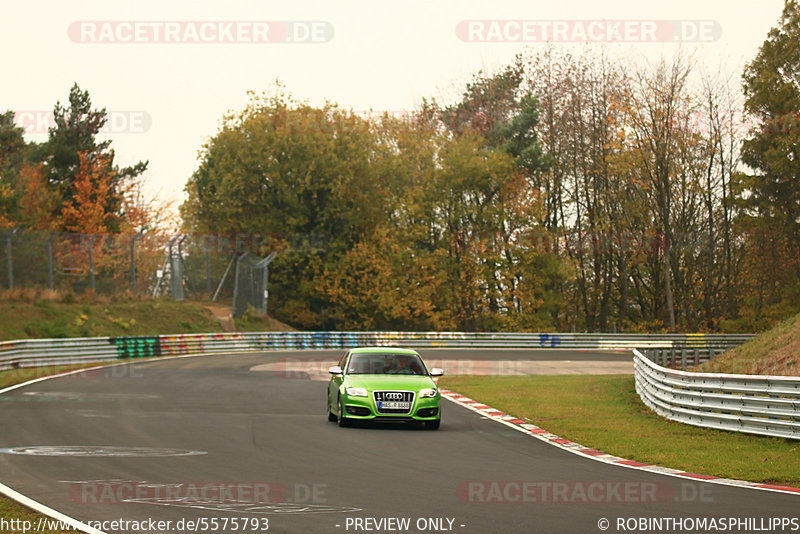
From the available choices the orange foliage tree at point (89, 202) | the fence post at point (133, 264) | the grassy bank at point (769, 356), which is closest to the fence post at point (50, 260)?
the fence post at point (133, 264)

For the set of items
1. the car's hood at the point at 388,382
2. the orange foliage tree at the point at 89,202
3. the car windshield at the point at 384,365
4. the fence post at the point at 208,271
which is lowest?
the car's hood at the point at 388,382

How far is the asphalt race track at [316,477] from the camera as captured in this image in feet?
28.7

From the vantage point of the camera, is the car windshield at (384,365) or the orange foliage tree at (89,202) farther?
the orange foliage tree at (89,202)

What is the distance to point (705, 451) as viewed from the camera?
14.3 metres

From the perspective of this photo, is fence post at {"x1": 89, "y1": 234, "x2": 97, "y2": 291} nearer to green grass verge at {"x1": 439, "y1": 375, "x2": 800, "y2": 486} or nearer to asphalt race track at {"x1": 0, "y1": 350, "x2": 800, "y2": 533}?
green grass verge at {"x1": 439, "y1": 375, "x2": 800, "y2": 486}

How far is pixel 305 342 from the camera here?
168ft

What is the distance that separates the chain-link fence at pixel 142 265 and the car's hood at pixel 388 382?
81.4ft

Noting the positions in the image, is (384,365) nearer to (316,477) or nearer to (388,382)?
(388,382)

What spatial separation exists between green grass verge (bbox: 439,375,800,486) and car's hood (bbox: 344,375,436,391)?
7.79ft

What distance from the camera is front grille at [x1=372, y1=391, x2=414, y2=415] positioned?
55.8 ft

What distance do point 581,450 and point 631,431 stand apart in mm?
2975

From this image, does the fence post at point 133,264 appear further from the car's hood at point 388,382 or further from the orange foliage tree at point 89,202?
the car's hood at point 388,382

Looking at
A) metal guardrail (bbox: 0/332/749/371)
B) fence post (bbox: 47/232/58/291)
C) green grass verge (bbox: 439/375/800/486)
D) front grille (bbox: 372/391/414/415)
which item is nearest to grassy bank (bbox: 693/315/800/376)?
green grass verge (bbox: 439/375/800/486)

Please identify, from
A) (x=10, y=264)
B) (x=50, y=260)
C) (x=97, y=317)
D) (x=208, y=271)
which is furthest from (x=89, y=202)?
(x=10, y=264)
